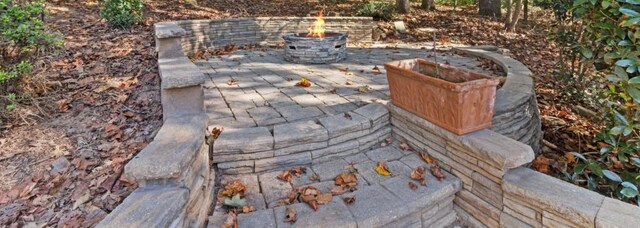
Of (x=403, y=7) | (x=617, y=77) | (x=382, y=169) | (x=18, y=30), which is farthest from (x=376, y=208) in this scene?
(x=403, y=7)

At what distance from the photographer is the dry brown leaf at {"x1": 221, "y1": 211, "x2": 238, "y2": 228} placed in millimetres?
1687

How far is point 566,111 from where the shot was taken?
3.84 metres

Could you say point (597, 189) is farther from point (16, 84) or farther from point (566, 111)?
point (16, 84)

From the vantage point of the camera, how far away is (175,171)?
143 cm

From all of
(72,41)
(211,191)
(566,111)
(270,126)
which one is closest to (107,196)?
(211,191)

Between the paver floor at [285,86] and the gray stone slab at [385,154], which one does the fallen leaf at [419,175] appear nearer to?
the gray stone slab at [385,154]

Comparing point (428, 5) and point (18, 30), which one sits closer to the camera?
point (18, 30)

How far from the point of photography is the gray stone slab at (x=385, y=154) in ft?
7.73

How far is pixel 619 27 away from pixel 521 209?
1.07 meters

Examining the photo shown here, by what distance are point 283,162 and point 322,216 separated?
544mm

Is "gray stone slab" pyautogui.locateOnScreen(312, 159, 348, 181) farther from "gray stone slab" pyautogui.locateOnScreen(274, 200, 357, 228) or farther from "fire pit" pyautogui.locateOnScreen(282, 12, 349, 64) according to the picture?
"fire pit" pyautogui.locateOnScreen(282, 12, 349, 64)

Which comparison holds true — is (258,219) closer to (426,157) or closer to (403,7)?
(426,157)

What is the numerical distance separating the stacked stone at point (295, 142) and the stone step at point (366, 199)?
0.20 ft

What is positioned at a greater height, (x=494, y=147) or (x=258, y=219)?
(x=494, y=147)
